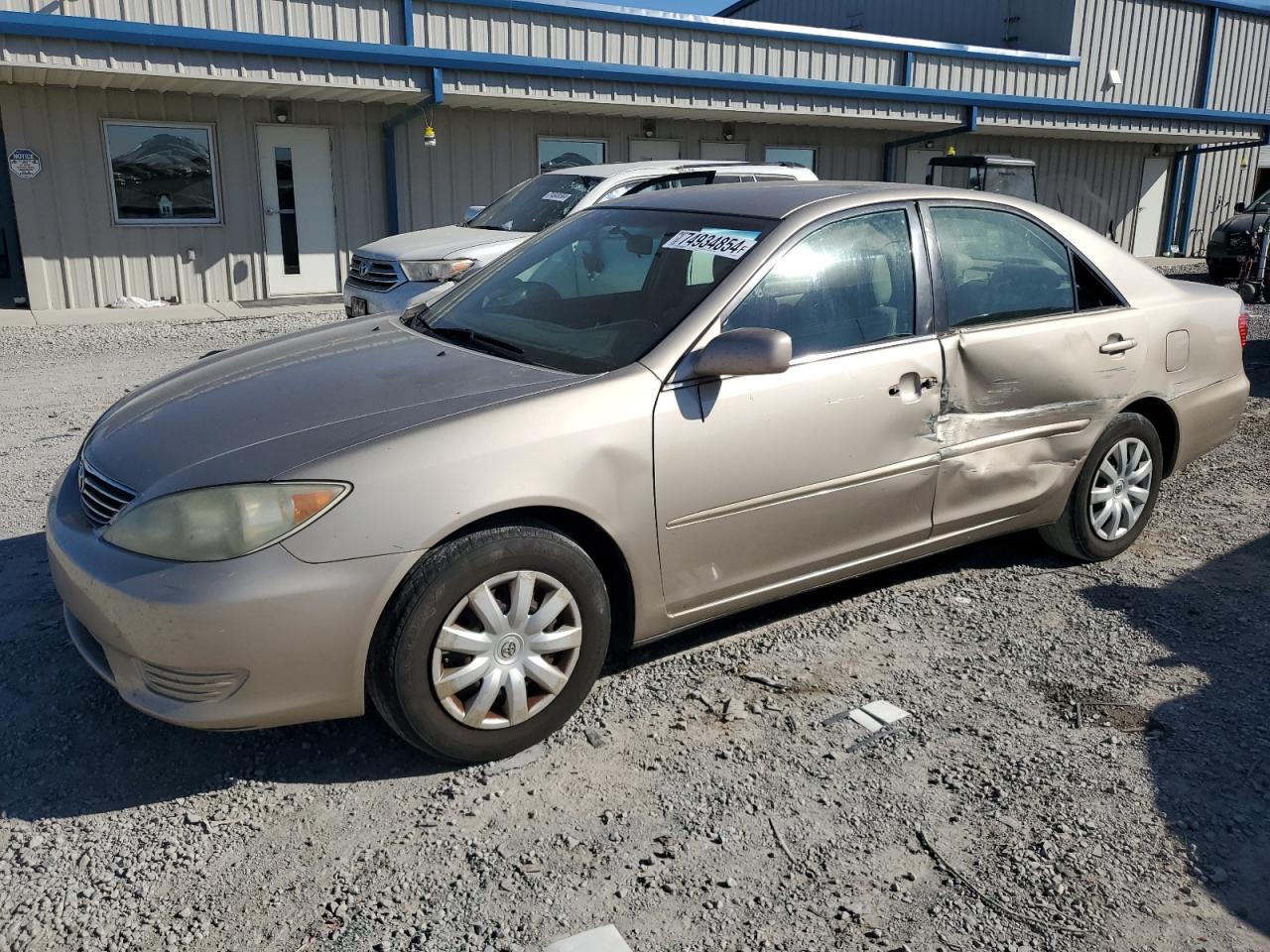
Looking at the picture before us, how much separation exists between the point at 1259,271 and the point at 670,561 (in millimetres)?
13507

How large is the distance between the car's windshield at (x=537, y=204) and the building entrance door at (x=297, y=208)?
195 inches

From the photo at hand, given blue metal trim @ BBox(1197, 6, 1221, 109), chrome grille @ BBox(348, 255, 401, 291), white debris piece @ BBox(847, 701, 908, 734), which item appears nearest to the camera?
white debris piece @ BBox(847, 701, 908, 734)

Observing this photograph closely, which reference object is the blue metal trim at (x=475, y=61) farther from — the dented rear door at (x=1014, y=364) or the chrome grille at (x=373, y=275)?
the dented rear door at (x=1014, y=364)

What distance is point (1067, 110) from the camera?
62.6ft

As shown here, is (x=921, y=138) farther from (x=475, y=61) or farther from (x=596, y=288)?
(x=596, y=288)

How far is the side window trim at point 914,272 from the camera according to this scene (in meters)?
3.53

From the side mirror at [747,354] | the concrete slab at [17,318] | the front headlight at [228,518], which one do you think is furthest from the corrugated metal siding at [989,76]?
the front headlight at [228,518]

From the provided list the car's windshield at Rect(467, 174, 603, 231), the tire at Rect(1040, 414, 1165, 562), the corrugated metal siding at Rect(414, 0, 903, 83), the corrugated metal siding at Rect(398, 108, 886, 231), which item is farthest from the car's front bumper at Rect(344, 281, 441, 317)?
the corrugated metal siding at Rect(414, 0, 903, 83)

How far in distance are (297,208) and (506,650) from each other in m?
12.9

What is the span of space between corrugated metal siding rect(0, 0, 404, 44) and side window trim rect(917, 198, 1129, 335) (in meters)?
11.7

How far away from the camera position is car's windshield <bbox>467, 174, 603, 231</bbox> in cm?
979

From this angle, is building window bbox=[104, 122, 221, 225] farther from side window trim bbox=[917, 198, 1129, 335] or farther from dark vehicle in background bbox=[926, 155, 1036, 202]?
side window trim bbox=[917, 198, 1129, 335]

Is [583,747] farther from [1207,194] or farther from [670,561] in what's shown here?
[1207,194]

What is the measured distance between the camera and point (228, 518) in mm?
2764
